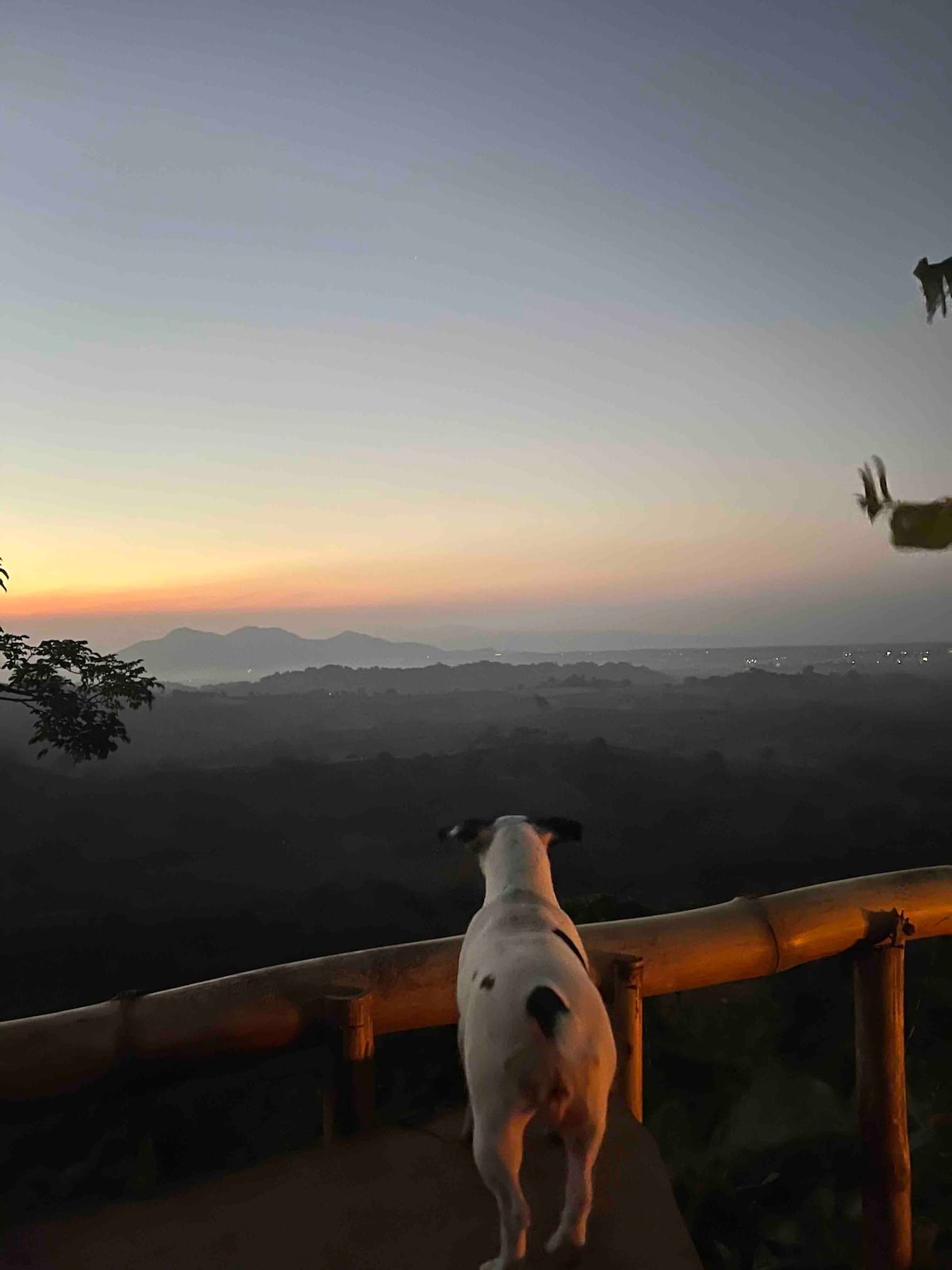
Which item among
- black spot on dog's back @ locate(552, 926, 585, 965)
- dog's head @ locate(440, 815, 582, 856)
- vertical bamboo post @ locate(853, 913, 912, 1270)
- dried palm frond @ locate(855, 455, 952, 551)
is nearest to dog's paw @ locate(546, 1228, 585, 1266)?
black spot on dog's back @ locate(552, 926, 585, 965)

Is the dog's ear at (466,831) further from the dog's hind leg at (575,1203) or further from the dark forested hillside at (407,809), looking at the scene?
the dark forested hillside at (407,809)

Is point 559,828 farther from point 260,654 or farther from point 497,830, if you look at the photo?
point 260,654

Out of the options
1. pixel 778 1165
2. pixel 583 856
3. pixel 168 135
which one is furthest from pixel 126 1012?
pixel 168 135

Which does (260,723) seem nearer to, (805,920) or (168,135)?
(168,135)

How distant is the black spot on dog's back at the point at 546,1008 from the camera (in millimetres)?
1278

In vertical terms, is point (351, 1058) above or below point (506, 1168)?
below

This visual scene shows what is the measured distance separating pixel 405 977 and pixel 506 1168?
0.73m

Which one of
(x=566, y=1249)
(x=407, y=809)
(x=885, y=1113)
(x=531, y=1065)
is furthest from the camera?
(x=407, y=809)

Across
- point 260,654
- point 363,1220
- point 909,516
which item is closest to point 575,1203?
point 363,1220

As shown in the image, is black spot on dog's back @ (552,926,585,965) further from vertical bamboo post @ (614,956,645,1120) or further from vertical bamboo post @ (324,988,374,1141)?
vertical bamboo post @ (324,988,374,1141)

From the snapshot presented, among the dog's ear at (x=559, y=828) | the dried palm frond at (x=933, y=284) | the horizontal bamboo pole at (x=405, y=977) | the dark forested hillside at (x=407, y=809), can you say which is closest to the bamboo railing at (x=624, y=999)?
the horizontal bamboo pole at (x=405, y=977)

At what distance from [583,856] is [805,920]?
3.25 metres

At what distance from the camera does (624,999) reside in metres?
2.05

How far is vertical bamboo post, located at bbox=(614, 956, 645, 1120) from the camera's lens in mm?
2053
